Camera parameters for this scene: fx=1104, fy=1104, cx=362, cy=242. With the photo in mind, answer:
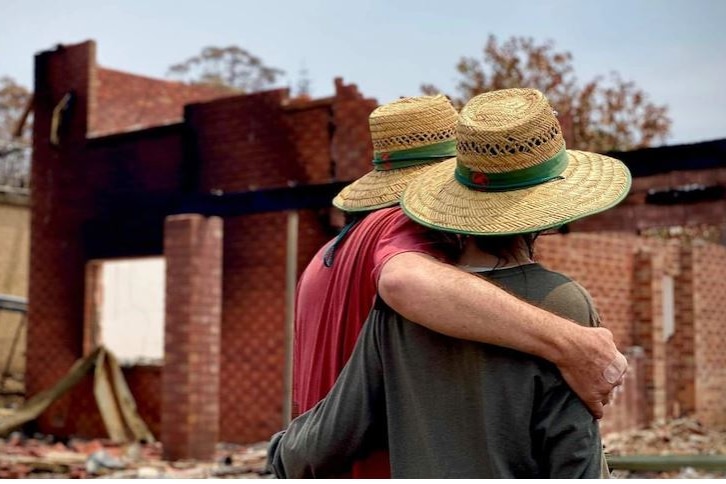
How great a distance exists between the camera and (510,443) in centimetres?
191

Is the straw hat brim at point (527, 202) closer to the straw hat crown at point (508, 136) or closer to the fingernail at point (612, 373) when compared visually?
the straw hat crown at point (508, 136)

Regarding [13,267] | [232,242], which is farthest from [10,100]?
[232,242]

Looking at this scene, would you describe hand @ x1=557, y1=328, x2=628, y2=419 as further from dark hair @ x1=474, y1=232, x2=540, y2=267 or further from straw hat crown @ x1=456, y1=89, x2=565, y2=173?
straw hat crown @ x1=456, y1=89, x2=565, y2=173

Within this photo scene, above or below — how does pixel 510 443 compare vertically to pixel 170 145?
below

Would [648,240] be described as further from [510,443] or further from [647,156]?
[510,443]

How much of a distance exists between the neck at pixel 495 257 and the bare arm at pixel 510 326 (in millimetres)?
103

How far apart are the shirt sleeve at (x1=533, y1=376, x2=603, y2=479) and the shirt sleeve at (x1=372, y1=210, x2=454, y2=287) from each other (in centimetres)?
36

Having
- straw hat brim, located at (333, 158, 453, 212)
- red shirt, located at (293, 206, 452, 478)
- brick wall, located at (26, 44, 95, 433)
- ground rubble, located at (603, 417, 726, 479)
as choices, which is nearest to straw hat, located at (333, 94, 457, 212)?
straw hat brim, located at (333, 158, 453, 212)

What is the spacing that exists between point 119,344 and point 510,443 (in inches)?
609

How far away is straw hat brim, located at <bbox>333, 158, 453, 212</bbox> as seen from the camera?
2.42 m

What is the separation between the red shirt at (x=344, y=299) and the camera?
2158 mm

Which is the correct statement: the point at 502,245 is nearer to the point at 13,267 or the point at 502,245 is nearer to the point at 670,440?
the point at 670,440

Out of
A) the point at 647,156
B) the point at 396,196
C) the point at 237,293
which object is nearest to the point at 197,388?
the point at 237,293

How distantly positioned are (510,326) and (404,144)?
2.35 feet
